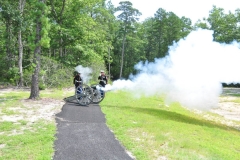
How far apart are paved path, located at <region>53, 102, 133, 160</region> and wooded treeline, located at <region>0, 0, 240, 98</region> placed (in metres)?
5.96

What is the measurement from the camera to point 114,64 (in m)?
55.4

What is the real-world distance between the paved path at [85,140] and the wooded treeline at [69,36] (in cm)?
596

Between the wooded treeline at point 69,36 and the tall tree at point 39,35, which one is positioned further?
the wooded treeline at point 69,36

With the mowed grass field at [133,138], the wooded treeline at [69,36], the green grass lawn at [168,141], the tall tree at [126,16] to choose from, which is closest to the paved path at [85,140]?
the mowed grass field at [133,138]

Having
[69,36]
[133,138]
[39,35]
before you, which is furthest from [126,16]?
[133,138]

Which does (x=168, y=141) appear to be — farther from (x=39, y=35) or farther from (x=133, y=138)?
(x=39, y=35)

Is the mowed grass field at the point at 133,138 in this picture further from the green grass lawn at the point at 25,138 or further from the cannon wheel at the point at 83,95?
the cannon wheel at the point at 83,95

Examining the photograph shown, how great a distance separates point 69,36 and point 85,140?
2251cm

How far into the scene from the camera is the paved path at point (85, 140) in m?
6.89

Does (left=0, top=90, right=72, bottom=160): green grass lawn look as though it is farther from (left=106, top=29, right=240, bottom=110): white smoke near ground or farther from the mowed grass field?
(left=106, top=29, right=240, bottom=110): white smoke near ground

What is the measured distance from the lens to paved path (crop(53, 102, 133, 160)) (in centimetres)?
689

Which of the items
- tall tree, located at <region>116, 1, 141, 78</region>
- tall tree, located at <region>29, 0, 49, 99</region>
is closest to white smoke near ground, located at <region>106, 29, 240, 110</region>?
tall tree, located at <region>29, 0, 49, 99</region>

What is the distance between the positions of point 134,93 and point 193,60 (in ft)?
29.6

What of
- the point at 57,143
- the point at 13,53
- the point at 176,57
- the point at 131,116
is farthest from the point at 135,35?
the point at 57,143
